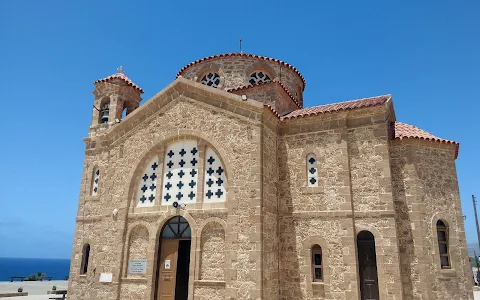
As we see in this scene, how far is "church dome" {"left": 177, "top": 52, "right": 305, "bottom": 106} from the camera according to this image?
16.0 m

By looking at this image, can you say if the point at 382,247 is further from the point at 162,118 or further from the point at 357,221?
the point at 162,118

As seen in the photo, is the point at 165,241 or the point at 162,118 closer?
the point at 165,241

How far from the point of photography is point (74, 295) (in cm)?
1375

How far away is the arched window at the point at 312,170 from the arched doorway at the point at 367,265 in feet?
6.90

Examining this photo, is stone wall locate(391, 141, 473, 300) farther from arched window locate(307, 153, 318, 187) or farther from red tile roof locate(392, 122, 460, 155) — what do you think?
arched window locate(307, 153, 318, 187)

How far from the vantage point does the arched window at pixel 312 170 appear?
468 inches

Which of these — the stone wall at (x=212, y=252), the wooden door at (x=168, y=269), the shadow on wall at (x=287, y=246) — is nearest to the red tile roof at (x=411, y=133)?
the shadow on wall at (x=287, y=246)

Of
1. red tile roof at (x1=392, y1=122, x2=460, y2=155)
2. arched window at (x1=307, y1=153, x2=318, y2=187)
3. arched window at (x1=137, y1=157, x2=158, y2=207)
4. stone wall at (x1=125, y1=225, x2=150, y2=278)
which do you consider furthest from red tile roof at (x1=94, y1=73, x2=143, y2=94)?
red tile roof at (x1=392, y1=122, x2=460, y2=155)

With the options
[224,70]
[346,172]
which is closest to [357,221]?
[346,172]

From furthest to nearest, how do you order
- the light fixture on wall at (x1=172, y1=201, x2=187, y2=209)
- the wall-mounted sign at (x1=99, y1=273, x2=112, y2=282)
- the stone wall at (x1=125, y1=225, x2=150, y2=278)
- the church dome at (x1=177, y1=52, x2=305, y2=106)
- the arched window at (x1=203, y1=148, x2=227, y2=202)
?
1. the church dome at (x1=177, y1=52, x2=305, y2=106)
2. the wall-mounted sign at (x1=99, y1=273, x2=112, y2=282)
3. the stone wall at (x1=125, y1=225, x2=150, y2=278)
4. the light fixture on wall at (x1=172, y1=201, x2=187, y2=209)
5. the arched window at (x1=203, y1=148, x2=227, y2=202)

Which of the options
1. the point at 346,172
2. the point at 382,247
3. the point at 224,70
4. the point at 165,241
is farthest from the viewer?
the point at 224,70

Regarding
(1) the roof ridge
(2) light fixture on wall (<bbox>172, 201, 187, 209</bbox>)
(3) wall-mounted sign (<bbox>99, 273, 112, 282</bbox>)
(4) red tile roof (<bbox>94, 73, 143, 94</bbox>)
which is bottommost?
(3) wall-mounted sign (<bbox>99, 273, 112, 282</bbox>)

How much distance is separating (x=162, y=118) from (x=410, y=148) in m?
8.41

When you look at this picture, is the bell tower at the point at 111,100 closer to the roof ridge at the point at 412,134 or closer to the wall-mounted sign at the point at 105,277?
the wall-mounted sign at the point at 105,277
